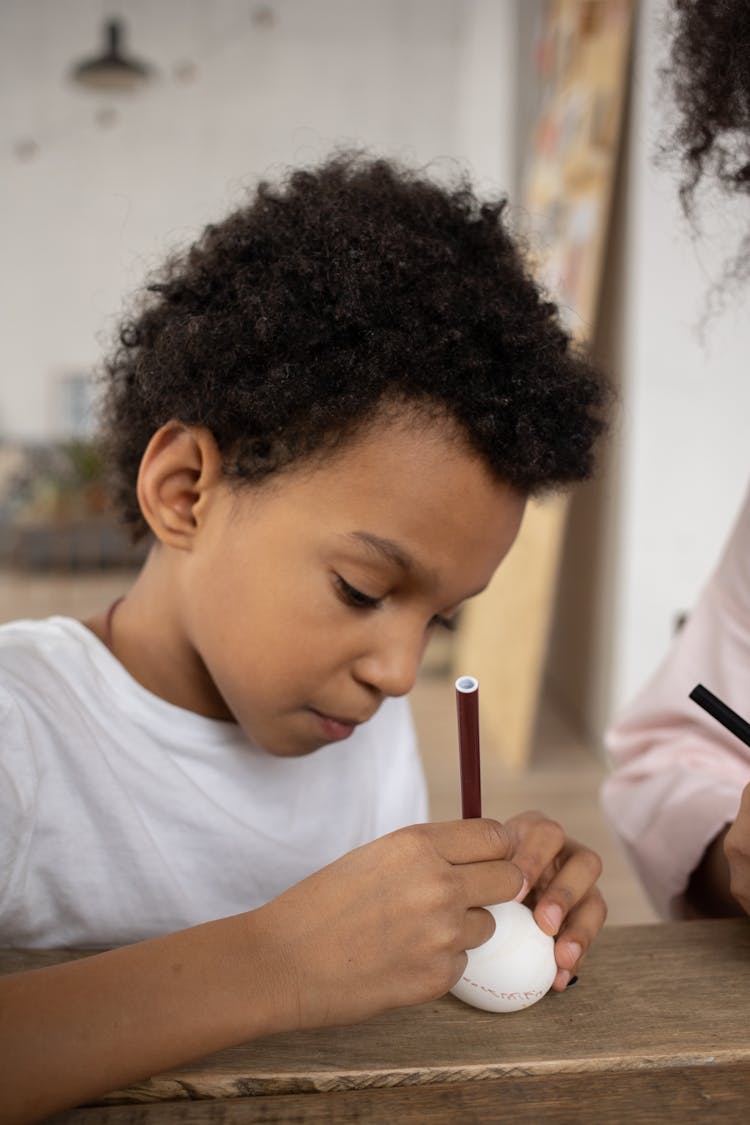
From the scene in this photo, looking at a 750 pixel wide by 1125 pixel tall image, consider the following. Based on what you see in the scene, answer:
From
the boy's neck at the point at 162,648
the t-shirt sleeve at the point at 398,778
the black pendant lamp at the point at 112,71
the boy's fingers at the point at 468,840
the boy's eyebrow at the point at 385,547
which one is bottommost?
the t-shirt sleeve at the point at 398,778

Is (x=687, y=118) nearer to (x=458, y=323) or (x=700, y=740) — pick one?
(x=458, y=323)

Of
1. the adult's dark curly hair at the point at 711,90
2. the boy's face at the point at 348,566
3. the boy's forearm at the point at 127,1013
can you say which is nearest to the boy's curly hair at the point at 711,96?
the adult's dark curly hair at the point at 711,90

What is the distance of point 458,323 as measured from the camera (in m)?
0.77

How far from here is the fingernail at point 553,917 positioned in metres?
0.65

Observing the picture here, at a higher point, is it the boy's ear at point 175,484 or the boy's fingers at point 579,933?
the boy's ear at point 175,484

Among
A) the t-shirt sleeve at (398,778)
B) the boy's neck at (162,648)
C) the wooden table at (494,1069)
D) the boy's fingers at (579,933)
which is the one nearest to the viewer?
the wooden table at (494,1069)

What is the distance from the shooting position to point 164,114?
7820 millimetres

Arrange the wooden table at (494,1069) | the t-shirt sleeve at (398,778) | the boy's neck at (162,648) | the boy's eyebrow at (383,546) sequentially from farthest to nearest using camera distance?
the t-shirt sleeve at (398,778) → the boy's neck at (162,648) → the boy's eyebrow at (383,546) → the wooden table at (494,1069)

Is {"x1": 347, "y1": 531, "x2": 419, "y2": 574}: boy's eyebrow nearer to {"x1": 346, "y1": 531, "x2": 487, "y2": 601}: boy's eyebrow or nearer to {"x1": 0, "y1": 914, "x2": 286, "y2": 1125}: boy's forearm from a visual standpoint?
{"x1": 346, "y1": 531, "x2": 487, "y2": 601}: boy's eyebrow

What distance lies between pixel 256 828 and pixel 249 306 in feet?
1.40

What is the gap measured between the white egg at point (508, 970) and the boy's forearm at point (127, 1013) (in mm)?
111

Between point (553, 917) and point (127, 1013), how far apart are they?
0.26 meters

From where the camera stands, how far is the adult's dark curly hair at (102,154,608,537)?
755 millimetres

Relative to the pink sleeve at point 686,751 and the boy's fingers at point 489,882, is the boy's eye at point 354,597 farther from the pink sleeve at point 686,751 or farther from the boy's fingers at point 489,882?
the pink sleeve at point 686,751
